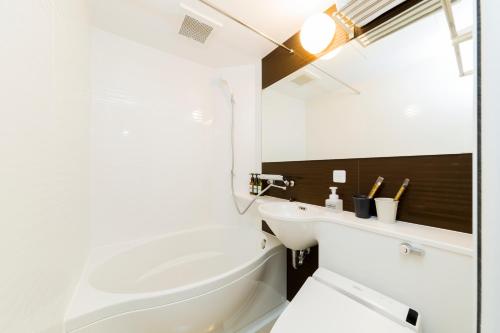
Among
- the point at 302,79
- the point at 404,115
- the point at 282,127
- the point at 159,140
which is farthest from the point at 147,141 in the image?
the point at 404,115

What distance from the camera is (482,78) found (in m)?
0.22

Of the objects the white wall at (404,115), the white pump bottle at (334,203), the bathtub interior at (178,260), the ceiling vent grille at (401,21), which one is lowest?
the bathtub interior at (178,260)

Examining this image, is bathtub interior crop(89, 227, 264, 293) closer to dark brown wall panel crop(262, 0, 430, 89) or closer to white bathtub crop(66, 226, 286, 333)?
white bathtub crop(66, 226, 286, 333)

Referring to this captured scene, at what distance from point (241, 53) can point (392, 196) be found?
1645mm

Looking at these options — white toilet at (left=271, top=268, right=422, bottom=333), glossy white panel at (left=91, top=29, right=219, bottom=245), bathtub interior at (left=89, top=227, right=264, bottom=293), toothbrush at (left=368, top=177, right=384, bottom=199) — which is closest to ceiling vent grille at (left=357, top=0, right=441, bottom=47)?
toothbrush at (left=368, top=177, right=384, bottom=199)

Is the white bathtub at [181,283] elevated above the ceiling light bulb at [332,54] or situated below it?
below

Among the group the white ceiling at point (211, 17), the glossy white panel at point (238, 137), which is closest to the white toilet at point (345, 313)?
the glossy white panel at point (238, 137)

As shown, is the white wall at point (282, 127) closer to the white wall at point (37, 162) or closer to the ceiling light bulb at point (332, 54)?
the ceiling light bulb at point (332, 54)

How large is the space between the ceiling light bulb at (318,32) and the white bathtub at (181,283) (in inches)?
55.9

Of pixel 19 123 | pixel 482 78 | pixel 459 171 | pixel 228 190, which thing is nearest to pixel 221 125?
pixel 228 190

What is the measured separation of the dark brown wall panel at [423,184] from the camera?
73cm

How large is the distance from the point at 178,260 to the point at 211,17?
1934 millimetres

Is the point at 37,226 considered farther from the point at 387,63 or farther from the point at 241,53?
the point at 241,53

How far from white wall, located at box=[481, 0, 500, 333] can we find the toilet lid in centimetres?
56
